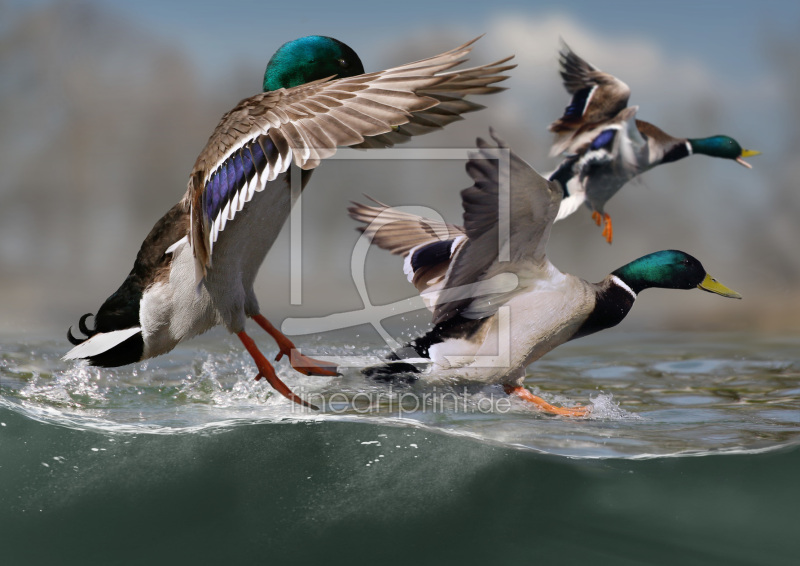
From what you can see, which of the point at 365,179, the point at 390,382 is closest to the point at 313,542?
the point at 390,382

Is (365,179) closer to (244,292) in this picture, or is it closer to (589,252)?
(589,252)

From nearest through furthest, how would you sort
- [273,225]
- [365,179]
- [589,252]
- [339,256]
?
[273,225] → [339,256] → [365,179] → [589,252]

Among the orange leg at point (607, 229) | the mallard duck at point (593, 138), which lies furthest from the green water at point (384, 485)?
the mallard duck at point (593, 138)

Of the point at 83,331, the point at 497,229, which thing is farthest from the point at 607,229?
the point at 83,331

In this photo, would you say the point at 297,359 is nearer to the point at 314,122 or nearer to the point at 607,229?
the point at 314,122

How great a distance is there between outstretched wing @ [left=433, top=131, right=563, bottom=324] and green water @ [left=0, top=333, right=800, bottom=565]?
0.52m

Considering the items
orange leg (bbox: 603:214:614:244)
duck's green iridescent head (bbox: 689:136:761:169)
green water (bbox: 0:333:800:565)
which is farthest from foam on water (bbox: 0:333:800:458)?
duck's green iridescent head (bbox: 689:136:761:169)

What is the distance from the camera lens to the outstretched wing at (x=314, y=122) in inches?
125

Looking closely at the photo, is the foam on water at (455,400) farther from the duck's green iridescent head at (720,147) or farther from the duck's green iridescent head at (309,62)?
the duck's green iridescent head at (720,147)

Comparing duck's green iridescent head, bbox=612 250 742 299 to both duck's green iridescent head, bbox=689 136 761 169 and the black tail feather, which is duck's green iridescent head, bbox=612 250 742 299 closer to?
the black tail feather

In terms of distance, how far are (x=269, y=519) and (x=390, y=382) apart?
935mm

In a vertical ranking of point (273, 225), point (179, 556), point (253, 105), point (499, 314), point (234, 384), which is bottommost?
point (179, 556)

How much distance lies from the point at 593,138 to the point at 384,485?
503cm

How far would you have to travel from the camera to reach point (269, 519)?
13.8 feet
